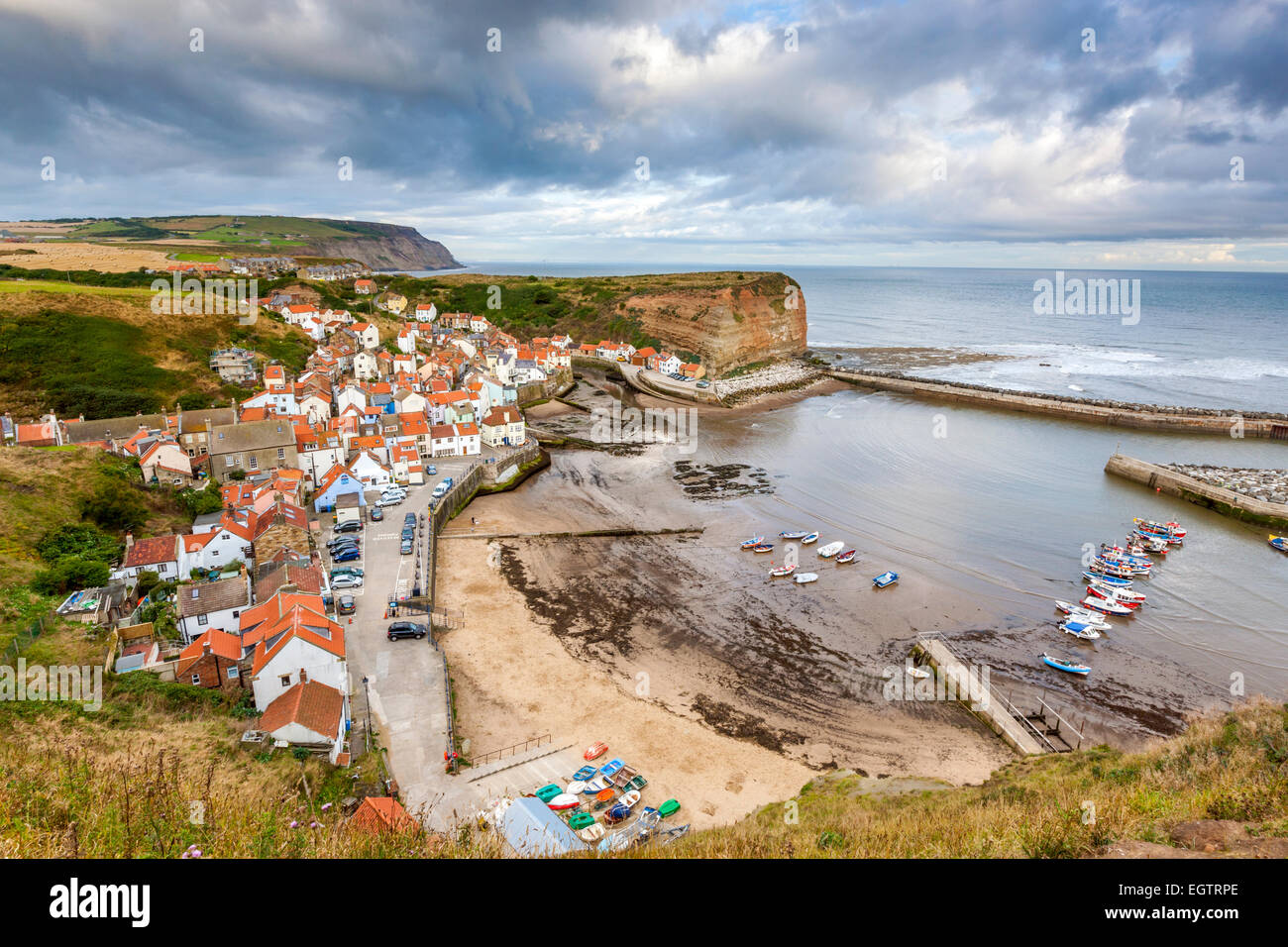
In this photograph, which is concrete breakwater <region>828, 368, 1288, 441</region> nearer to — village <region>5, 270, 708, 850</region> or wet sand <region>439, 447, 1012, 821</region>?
wet sand <region>439, 447, 1012, 821</region>

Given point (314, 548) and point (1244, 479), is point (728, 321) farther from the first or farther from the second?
point (314, 548)

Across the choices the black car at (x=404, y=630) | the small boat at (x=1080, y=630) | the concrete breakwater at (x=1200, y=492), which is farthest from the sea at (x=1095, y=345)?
the black car at (x=404, y=630)

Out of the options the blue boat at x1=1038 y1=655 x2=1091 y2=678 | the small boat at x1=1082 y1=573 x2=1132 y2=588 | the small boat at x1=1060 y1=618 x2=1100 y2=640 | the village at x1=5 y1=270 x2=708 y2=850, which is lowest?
the blue boat at x1=1038 y1=655 x2=1091 y2=678

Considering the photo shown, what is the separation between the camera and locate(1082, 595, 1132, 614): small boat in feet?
80.3

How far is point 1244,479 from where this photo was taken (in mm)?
39656

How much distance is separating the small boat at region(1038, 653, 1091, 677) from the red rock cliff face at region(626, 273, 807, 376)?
55.1 m

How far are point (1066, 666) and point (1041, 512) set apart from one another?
1588 centimetres

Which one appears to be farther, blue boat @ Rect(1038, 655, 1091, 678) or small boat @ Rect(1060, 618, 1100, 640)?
small boat @ Rect(1060, 618, 1100, 640)

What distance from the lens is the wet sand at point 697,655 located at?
17.4 metres

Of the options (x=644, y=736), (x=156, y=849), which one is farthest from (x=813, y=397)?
(x=156, y=849)

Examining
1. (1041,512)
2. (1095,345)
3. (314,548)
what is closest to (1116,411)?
(1041,512)

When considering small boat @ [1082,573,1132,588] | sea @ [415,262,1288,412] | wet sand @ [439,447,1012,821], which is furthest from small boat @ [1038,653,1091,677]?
sea @ [415,262,1288,412]

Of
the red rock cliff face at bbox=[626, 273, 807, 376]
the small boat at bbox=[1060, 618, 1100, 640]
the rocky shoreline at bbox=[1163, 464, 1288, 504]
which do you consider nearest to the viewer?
the small boat at bbox=[1060, 618, 1100, 640]

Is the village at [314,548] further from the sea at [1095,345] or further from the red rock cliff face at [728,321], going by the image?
the sea at [1095,345]
